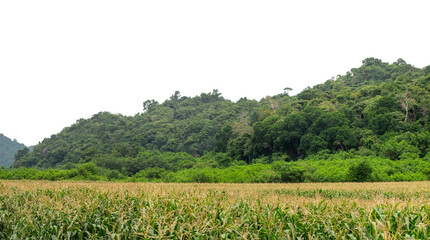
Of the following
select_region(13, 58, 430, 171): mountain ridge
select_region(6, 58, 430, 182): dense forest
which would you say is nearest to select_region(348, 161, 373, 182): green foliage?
select_region(6, 58, 430, 182): dense forest

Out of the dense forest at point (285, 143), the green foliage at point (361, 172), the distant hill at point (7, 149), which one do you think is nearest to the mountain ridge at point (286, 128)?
the dense forest at point (285, 143)

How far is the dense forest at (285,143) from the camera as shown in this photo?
2722 centimetres

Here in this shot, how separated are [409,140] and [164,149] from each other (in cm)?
4311

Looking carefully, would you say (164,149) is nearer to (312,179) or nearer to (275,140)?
(275,140)

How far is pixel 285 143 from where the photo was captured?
136ft

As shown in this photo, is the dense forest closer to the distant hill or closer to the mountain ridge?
the mountain ridge

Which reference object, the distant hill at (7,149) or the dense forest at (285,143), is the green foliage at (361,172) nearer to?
the dense forest at (285,143)

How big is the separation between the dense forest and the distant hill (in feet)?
158

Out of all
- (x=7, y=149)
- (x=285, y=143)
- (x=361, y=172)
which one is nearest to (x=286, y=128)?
(x=285, y=143)

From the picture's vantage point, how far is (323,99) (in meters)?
49.4

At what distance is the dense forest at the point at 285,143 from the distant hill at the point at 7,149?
4802 centimetres

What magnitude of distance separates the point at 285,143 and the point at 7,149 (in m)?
120

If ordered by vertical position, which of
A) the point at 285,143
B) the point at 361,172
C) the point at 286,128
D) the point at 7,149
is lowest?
the point at 361,172

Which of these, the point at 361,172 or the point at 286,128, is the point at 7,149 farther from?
the point at 361,172
